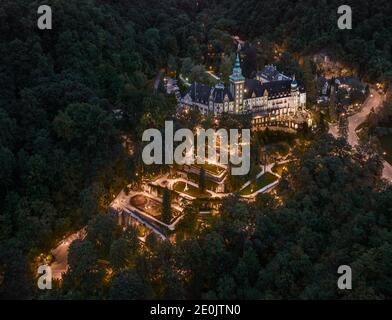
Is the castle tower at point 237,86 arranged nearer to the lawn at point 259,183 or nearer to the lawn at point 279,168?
the lawn at point 279,168

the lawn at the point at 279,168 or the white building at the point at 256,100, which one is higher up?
the white building at the point at 256,100

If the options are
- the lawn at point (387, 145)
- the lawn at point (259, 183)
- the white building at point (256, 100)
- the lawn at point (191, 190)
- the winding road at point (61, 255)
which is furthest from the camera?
the white building at point (256, 100)

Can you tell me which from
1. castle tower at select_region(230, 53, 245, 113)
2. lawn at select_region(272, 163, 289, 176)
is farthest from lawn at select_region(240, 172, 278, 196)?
castle tower at select_region(230, 53, 245, 113)

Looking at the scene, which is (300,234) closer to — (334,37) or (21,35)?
(21,35)

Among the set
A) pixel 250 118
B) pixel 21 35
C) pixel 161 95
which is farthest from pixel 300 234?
pixel 21 35

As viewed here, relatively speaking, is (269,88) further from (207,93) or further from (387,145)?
(387,145)

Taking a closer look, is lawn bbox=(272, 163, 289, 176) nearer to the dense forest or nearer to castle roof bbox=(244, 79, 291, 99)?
the dense forest

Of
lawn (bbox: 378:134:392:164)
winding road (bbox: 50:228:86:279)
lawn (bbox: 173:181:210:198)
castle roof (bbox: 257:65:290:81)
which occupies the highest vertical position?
castle roof (bbox: 257:65:290:81)

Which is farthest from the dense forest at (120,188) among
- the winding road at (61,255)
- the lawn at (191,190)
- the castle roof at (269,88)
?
the castle roof at (269,88)
